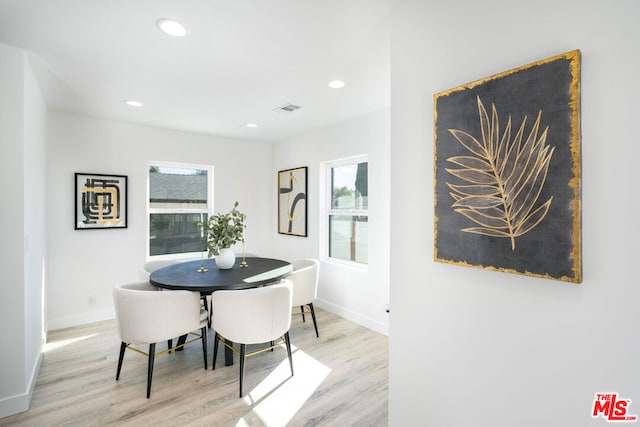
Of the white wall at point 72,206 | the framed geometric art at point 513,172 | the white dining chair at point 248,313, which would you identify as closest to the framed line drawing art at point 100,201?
the white wall at point 72,206

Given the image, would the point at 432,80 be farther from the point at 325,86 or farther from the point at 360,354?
the point at 360,354

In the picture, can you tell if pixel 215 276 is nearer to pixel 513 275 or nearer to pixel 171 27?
pixel 171 27

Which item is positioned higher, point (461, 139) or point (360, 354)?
point (461, 139)

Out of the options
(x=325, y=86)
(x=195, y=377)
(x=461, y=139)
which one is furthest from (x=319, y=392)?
(x=325, y=86)

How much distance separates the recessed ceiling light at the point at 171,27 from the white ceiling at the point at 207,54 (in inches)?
1.4

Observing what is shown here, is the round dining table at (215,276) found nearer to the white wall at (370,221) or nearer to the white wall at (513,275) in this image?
the white wall at (370,221)

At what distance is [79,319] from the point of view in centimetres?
368

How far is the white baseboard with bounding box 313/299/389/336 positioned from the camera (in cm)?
346

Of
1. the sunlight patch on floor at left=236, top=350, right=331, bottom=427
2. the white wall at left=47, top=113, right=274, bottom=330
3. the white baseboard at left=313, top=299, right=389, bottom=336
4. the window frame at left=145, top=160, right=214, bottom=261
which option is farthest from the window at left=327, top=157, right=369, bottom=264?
the white wall at left=47, top=113, right=274, bottom=330

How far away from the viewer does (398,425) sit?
5.52 ft

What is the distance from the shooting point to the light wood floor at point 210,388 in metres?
2.06

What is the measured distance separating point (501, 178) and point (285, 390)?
6.89ft

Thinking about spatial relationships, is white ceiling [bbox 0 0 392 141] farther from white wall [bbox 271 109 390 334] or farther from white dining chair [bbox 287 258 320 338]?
white dining chair [bbox 287 258 320 338]

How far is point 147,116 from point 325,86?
2247mm
